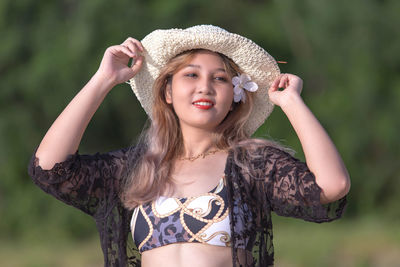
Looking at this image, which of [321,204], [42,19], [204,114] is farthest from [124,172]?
[42,19]

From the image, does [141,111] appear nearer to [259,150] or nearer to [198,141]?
[198,141]

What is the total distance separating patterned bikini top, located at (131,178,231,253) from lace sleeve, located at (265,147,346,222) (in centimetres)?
19

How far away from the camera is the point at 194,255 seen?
8.86ft

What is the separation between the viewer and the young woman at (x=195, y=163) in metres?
2.69

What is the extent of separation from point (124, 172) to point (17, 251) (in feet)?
17.8

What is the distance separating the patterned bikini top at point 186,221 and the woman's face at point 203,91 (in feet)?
0.95

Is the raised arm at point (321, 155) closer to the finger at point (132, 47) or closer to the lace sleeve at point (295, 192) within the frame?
the lace sleeve at point (295, 192)

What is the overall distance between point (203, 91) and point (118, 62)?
407 mm

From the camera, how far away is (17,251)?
8.00 meters

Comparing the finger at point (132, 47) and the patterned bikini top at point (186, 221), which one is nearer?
the patterned bikini top at point (186, 221)

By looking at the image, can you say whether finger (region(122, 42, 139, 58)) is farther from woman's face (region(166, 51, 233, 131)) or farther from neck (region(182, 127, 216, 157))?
Result: neck (region(182, 127, 216, 157))

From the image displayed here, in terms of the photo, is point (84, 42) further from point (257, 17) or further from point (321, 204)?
point (321, 204)

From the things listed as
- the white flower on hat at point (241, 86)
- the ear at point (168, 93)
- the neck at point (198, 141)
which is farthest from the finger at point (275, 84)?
the ear at point (168, 93)

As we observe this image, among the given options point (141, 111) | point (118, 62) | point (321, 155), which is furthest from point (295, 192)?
point (141, 111)
